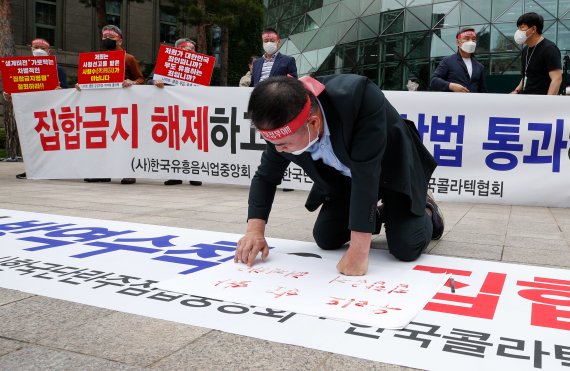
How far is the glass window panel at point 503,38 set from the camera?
17.9 m

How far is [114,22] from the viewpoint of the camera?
2545 centimetres

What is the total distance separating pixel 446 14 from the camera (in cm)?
1962

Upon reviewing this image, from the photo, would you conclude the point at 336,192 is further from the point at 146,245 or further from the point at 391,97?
the point at 391,97

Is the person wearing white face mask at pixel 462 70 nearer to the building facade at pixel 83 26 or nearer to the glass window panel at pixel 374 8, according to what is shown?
the glass window panel at pixel 374 8

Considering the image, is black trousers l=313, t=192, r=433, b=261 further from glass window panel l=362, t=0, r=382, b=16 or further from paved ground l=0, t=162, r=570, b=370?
glass window panel l=362, t=0, r=382, b=16

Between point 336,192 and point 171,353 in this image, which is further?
point 336,192

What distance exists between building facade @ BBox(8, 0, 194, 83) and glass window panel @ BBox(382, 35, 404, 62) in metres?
7.88

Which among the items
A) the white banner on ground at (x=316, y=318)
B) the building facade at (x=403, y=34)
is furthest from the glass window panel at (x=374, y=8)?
the white banner on ground at (x=316, y=318)

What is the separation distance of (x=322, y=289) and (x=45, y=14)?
24685mm

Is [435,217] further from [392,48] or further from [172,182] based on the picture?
[392,48]

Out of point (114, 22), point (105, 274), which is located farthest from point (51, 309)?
point (114, 22)

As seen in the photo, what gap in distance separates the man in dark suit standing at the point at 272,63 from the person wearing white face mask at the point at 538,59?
2.43m

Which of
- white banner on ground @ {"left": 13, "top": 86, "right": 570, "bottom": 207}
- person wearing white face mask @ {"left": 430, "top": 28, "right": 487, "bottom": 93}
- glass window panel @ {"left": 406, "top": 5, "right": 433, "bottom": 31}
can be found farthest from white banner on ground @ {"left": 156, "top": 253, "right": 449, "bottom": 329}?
glass window panel @ {"left": 406, "top": 5, "right": 433, "bottom": 31}

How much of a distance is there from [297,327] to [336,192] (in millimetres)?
1184
